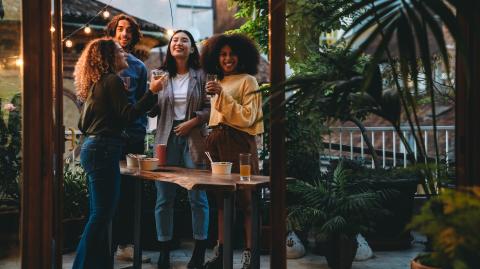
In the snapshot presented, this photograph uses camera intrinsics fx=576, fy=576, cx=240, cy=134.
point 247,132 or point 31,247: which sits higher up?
point 247,132

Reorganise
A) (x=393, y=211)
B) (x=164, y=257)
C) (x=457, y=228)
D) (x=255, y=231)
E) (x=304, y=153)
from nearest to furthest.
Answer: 1. (x=457, y=228)
2. (x=255, y=231)
3. (x=164, y=257)
4. (x=393, y=211)
5. (x=304, y=153)

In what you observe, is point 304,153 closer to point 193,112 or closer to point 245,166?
point 193,112

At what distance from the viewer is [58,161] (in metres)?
3.18

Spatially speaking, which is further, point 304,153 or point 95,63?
point 304,153

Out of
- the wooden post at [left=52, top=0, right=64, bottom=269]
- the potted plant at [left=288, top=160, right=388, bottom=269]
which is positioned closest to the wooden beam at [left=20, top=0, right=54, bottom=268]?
the wooden post at [left=52, top=0, right=64, bottom=269]

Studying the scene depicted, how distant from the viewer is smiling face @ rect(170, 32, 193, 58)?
13.4 feet

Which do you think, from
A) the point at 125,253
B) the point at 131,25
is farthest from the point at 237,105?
the point at 125,253

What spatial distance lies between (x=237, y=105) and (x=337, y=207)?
3.72 feet

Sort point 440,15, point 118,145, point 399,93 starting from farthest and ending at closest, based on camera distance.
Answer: point 118,145
point 399,93
point 440,15

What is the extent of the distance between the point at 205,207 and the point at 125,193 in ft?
2.21

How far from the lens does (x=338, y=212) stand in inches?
163

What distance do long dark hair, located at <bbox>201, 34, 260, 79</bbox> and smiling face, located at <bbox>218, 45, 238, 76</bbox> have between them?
0.02 meters

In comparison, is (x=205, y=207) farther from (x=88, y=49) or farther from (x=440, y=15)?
(x=440, y=15)

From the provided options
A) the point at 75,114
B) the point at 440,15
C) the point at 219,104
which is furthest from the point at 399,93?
the point at 75,114
